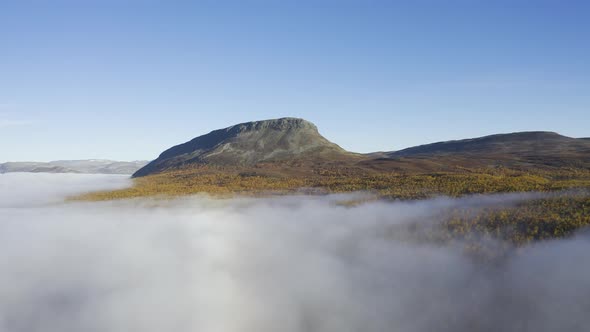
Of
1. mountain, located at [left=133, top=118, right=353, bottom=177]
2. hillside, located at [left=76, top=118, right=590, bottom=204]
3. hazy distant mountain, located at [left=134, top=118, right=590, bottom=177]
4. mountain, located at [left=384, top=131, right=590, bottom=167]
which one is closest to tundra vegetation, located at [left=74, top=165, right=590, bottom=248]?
hillside, located at [left=76, top=118, right=590, bottom=204]

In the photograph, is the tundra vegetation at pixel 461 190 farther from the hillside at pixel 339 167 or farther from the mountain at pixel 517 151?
the mountain at pixel 517 151

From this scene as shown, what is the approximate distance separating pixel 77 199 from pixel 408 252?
7053cm

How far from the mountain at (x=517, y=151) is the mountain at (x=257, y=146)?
99.6 feet

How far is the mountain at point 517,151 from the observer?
81.4 m

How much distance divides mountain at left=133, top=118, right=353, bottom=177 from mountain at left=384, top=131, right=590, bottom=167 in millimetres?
30349

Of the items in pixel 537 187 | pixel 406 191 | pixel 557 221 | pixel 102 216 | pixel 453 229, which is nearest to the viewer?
pixel 557 221

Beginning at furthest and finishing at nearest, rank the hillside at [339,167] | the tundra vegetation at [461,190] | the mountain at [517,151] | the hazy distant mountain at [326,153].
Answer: the hazy distant mountain at [326,153]
the mountain at [517,151]
the hillside at [339,167]
the tundra vegetation at [461,190]

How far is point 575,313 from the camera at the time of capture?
21125 mm

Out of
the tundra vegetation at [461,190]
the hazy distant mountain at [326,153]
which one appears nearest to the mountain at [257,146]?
the hazy distant mountain at [326,153]

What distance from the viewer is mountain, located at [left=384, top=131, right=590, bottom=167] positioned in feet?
267

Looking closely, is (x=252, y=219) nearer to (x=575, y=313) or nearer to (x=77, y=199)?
(x=575, y=313)

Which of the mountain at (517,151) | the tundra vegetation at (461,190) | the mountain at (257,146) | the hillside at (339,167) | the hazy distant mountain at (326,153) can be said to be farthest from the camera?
the mountain at (257,146)

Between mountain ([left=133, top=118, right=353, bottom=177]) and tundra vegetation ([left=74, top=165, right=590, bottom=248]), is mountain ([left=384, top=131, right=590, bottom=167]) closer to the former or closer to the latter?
tundra vegetation ([left=74, top=165, right=590, bottom=248])

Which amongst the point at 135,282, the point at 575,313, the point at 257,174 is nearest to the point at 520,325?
the point at 575,313
